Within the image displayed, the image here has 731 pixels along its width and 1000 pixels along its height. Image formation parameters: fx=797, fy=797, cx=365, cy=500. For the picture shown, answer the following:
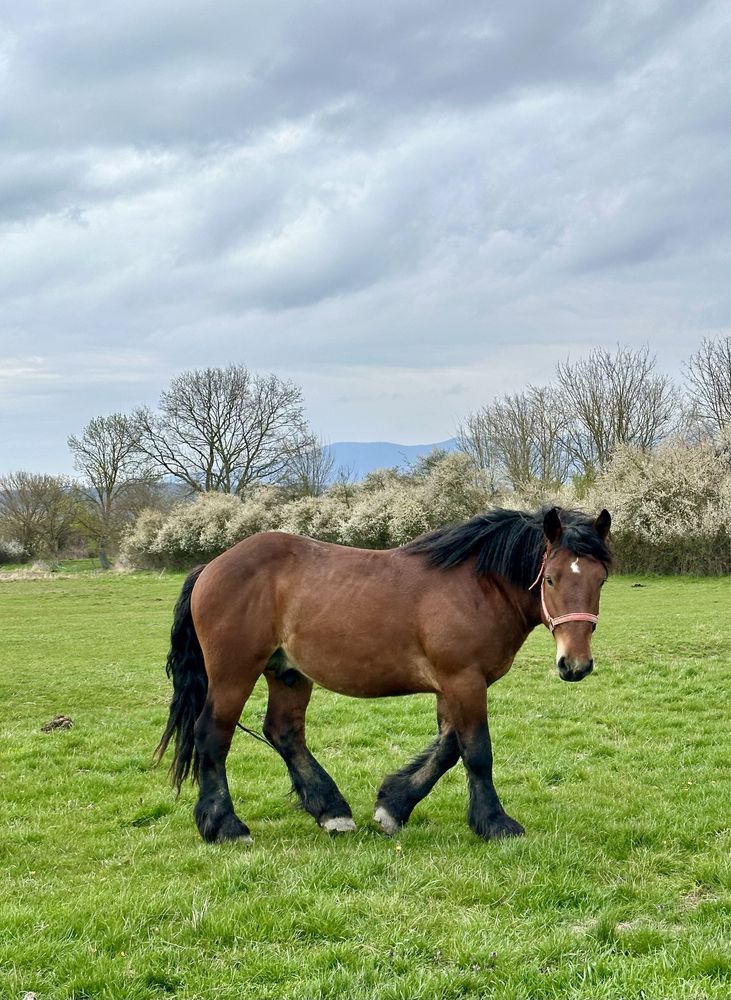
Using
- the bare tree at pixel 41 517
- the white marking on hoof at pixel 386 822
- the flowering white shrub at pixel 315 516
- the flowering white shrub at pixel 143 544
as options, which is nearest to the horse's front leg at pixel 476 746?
the white marking on hoof at pixel 386 822

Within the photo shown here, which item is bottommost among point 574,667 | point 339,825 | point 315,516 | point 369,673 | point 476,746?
point 339,825

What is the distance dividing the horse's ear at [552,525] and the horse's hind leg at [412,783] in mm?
1482

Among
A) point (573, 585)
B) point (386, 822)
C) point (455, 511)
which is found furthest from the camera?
point (455, 511)

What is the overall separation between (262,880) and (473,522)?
2712 millimetres

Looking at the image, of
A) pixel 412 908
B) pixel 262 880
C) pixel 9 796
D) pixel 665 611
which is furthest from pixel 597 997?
pixel 665 611

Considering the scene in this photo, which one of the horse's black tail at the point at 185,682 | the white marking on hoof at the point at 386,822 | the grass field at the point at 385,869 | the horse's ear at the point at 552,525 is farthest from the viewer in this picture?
the horse's black tail at the point at 185,682

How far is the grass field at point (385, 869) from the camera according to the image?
325 centimetres

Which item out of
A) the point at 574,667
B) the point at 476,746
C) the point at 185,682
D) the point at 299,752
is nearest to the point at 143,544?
the point at 185,682

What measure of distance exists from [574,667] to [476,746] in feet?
2.77

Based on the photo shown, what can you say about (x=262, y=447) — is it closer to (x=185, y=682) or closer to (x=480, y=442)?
(x=480, y=442)

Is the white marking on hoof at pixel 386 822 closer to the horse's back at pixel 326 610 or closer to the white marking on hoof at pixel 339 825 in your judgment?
the white marking on hoof at pixel 339 825

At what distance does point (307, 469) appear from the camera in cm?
5334

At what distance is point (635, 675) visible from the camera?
11078mm

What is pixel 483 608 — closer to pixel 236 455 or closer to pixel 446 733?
pixel 446 733
